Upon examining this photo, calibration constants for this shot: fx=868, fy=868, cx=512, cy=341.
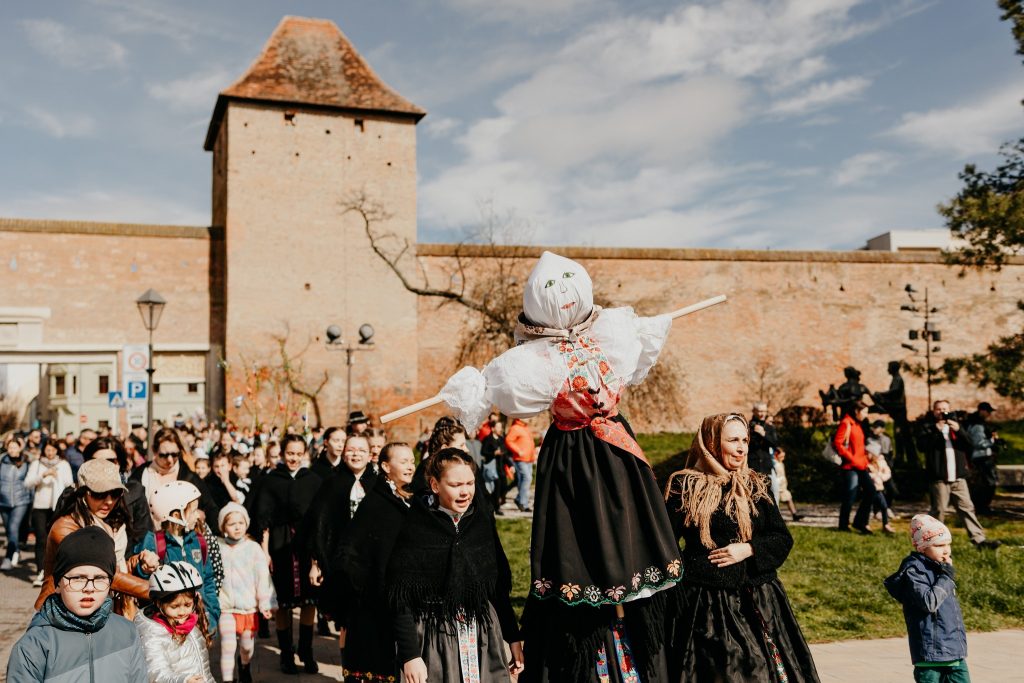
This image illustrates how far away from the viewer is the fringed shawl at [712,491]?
380cm

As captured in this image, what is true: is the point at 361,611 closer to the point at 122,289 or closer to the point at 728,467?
the point at 728,467

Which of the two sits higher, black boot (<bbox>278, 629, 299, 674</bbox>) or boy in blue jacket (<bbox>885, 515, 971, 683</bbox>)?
boy in blue jacket (<bbox>885, 515, 971, 683</bbox>)

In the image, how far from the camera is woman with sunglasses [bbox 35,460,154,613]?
176 inches

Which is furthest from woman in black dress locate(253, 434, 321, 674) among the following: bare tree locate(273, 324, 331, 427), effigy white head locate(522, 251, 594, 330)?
bare tree locate(273, 324, 331, 427)

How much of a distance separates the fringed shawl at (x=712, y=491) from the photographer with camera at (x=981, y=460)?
30.3 feet

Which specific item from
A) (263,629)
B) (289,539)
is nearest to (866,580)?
(289,539)

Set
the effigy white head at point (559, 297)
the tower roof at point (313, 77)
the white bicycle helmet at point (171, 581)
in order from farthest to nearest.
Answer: the tower roof at point (313, 77), the white bicycle helmet at point (171, 581), the effigy white head at point (559, 297)

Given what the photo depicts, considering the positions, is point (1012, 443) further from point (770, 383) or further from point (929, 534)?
point (929, 534)

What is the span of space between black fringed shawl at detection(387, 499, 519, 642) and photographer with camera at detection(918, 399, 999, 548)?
8.17 metres

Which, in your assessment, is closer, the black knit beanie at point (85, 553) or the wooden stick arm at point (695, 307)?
the black knit beanie at point (85, 553)

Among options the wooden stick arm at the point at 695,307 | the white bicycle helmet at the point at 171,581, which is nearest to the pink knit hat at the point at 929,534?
the wooden stick arm at the point at 695,307

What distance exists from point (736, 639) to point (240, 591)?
3.80 metres

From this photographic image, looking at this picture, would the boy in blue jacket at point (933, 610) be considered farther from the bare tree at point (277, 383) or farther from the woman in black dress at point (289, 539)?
the bare tree at point (277, 383)

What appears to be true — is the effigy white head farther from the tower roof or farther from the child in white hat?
the tower roof
